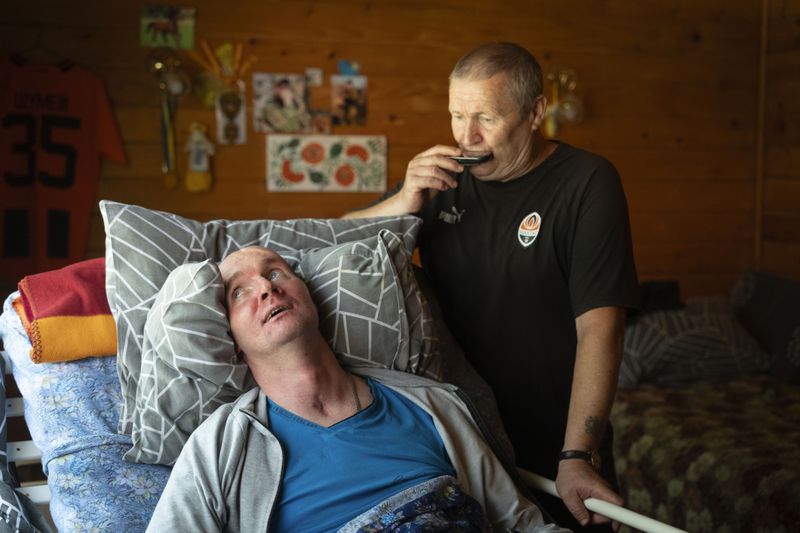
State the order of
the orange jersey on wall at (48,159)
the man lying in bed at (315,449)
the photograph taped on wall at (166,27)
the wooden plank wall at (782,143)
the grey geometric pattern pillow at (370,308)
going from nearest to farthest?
the man lying in bed at (315,449)
the grey geometric pattern pillow at (370,308)
the orange jersey on wall at (48,159)
the photograph taped on wall at (166,27)
the wooden plank wall at (782,143)

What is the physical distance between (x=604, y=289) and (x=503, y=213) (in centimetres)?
31

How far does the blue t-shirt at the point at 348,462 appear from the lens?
61.3 inches

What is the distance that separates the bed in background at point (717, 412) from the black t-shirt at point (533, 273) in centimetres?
100

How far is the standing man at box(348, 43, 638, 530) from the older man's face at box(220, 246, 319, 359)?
41 centimetres

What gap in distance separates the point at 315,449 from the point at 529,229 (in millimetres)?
666

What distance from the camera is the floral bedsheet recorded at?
1.55 meters

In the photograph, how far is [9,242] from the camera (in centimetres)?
349

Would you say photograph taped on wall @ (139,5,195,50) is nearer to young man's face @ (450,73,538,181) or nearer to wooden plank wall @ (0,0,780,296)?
wooden plank wall @ (0,0,780,296)

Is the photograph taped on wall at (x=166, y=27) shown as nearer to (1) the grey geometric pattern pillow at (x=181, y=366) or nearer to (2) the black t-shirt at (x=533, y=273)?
(2) the black t-shirt at (x=533, y=273)

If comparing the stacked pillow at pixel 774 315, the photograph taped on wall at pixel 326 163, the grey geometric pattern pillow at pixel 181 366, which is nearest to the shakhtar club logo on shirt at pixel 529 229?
the grey geometric pattern pillow at pixel 181 366

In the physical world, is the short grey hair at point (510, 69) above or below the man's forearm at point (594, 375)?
above

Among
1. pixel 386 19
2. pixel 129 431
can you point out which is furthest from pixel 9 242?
pixel 129 431

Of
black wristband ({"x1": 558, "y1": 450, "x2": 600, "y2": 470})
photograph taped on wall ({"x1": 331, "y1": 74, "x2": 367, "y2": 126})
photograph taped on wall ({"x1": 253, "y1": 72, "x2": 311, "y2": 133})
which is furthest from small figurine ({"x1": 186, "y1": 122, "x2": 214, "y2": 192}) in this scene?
black wristband ({"x1": 558, "y1": 450, "x2": 600, "y2": 470})

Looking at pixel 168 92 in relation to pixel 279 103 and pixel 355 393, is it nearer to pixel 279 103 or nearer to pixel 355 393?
pixel 279 103
